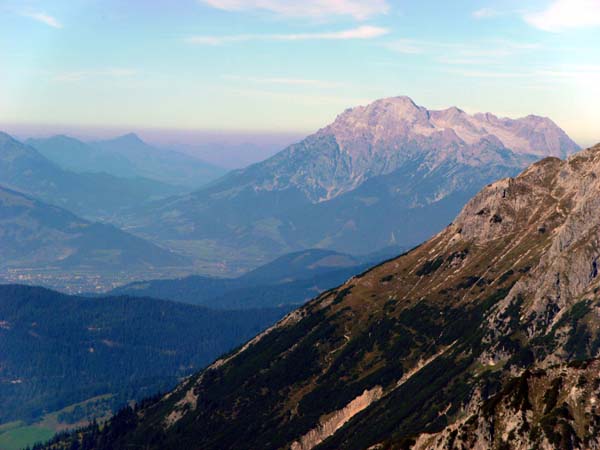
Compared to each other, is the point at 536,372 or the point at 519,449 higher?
the point at 536,372

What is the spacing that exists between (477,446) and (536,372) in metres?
18.0

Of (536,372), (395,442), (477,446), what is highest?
(536,372)

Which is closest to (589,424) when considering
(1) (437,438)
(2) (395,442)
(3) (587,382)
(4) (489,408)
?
(3) (587,382)

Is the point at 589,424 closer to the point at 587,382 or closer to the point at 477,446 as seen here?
the point at 587,382

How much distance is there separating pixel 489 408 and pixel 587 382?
20.0 meters

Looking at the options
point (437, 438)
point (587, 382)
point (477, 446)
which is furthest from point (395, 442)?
point (587, 382)

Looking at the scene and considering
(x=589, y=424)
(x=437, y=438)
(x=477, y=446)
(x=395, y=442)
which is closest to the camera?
(x=589, y=424)

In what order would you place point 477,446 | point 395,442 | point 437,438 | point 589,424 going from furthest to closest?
point 395,442, point 437,438, point 477,446, point 589,424

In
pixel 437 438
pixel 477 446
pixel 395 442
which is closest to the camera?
pixel 477 446

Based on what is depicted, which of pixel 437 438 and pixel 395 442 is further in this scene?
pixel 395 442

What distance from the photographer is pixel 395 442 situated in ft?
639

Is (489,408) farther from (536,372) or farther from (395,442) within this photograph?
(395,442)

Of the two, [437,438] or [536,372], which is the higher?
[536,372]

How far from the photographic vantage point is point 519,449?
15250 cm
